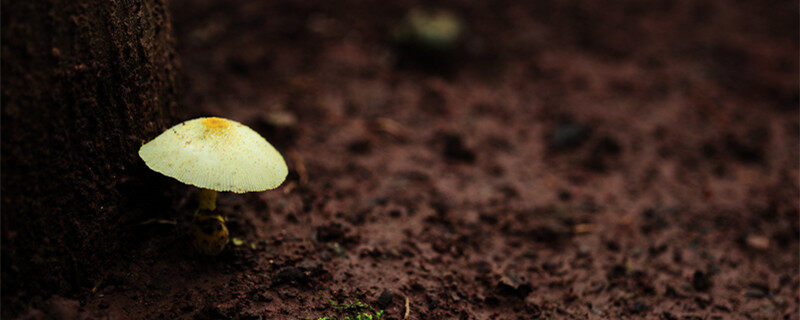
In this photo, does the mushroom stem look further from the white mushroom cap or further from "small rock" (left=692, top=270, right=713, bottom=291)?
"small rock" (left=692, top=270, right=713, bottom=291)

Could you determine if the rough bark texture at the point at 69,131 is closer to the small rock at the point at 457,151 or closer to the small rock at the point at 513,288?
the small rock at the point at 513,288

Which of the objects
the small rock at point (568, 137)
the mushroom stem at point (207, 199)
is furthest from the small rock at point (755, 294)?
the mushroom stem at point (207, 199)

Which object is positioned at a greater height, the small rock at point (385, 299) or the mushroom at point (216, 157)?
the mushroom at point (216, 157)

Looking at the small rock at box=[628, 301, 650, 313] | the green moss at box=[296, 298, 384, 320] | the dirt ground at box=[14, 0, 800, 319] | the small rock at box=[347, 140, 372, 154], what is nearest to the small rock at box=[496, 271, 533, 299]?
the dirt ground at box=[14, 0, 800, 319]

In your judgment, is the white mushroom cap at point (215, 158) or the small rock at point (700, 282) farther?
the small rock at point (700, 282)

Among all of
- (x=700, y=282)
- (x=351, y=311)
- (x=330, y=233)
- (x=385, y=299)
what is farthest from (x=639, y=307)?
(x=330, y=233)

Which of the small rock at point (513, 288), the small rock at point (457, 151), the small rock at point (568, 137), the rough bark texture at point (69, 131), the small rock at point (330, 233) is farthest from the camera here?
the small rock at point (568, 137)

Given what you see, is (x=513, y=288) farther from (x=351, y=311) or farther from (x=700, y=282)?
(x=700, y=282)
